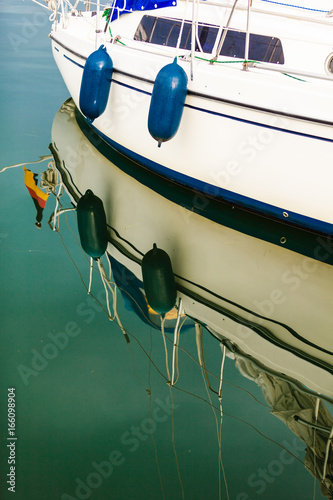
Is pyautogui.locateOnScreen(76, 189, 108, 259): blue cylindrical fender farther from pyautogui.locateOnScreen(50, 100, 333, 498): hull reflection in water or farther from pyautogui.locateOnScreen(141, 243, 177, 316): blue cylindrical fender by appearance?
pyautogui.locateOnScreen(141, 243, 177, 316): blue cylindrical fender

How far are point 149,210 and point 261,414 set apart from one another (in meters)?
2.07

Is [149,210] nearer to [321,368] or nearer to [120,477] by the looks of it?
[321,368]

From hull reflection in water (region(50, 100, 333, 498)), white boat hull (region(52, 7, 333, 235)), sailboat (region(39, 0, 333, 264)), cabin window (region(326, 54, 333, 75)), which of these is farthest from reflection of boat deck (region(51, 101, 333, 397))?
cabin window (region(326, 54, 333, 75))

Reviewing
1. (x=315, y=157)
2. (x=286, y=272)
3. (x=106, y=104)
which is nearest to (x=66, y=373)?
(x=286, y=272)

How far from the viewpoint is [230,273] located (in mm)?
3504

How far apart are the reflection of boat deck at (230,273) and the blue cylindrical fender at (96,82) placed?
2.14ft

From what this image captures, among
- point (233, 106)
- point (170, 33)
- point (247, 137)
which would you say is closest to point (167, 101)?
point (233, 106)

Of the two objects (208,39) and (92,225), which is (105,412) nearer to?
(92,225)

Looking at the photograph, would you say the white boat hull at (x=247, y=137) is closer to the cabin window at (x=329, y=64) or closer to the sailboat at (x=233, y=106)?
the sailboat at (x=233, y=106)

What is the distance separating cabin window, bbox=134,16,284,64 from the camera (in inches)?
171

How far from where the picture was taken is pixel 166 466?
2.32 metres

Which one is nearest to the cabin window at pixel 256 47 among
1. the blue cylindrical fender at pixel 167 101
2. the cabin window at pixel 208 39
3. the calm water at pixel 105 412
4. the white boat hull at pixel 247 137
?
the cabin window at pixel 208 39

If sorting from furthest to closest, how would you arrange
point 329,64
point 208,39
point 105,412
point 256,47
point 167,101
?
point 208,39, point 256,47, point 329,64, point 167,101, point 105,412

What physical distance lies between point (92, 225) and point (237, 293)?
1.29 metres
